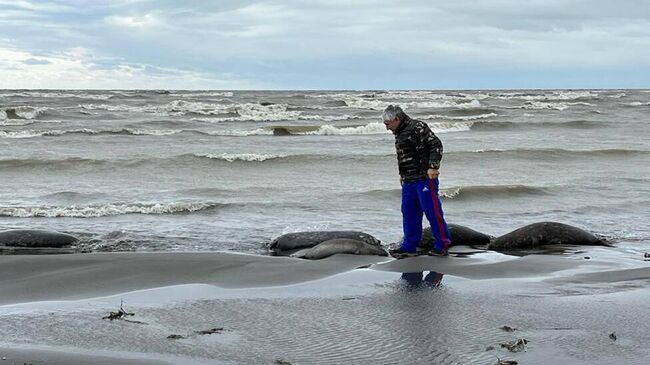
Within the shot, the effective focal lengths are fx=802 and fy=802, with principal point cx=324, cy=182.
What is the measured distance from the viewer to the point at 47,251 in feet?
32.4

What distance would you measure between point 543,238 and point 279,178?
904 cm

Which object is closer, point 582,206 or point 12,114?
point 582,206

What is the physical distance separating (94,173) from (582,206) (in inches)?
429

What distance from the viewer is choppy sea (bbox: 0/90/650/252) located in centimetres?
1234

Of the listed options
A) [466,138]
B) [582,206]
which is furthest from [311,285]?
[466,138]

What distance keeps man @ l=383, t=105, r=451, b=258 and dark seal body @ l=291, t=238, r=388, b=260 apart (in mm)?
313

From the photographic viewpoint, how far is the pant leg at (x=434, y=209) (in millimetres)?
9586

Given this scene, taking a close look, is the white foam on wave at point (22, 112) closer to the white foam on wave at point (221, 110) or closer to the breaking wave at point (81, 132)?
the white foam on wave at point (221, 110)

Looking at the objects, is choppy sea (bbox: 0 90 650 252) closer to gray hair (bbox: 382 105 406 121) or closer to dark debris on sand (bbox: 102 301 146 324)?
gray hair (bbox: 382 105 406 121)

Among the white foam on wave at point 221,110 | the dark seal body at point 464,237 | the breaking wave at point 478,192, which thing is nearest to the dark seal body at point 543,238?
the dark seal body at point 464,237

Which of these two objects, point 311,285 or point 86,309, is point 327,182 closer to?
point 311,285

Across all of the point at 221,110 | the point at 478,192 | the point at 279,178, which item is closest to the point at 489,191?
the point at 478,192

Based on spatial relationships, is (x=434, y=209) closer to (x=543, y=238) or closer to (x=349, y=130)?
(x=543, y=238)

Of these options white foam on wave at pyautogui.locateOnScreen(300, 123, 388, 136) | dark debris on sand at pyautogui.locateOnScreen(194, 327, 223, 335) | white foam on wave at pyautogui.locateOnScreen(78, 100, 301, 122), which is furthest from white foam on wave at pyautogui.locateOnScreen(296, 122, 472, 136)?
dark debris on sand at pyautogui.locateOnScreen(194, 327, 223, 335)
